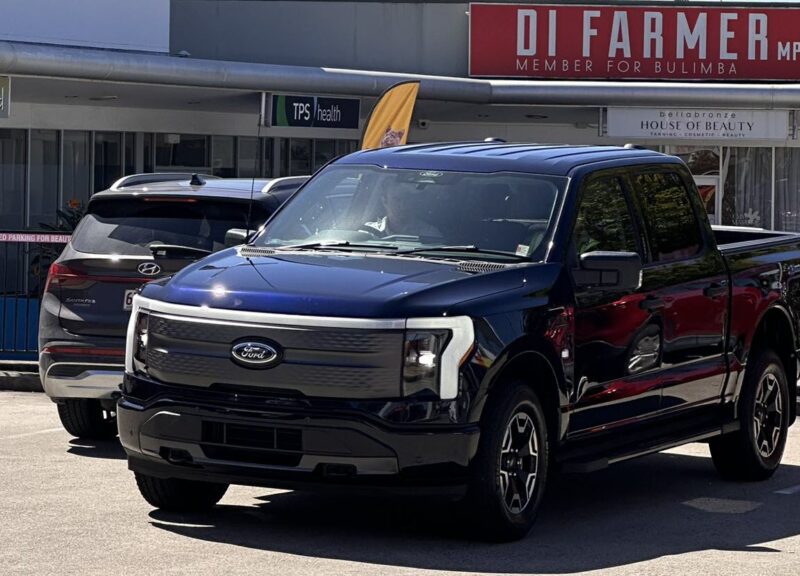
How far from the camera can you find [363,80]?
79.4 ft

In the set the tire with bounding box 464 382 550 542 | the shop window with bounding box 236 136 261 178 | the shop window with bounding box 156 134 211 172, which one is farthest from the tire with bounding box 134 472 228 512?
the shop window with bounding box 236 136 261 178

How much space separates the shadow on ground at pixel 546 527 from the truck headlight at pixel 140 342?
790 millimetres

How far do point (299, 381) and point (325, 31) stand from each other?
20984mm

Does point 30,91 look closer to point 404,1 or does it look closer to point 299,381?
point 404,1

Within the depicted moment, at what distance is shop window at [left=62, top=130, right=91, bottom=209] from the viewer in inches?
1016

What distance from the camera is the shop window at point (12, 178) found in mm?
24766

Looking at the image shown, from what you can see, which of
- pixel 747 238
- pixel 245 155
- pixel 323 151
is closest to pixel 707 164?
pixel 323 151

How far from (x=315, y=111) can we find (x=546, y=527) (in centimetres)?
1591

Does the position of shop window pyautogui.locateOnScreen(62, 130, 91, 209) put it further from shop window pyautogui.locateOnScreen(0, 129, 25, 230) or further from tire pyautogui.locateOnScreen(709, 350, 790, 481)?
tire pyautogui.locateOnScreen(709, 350, 790, 481)

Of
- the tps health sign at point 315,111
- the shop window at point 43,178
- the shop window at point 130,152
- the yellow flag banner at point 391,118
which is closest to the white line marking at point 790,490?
the yellow flag banner at point 391,118

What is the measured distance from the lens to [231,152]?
2875 cm

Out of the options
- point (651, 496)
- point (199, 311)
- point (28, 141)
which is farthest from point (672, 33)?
point (199, 311)

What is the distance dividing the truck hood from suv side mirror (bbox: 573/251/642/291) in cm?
16

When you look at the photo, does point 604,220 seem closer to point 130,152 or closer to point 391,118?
point 391,118
